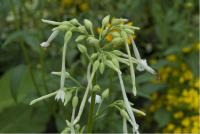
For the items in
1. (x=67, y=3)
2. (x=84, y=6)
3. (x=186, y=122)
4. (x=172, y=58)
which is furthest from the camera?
(x=67, y=3)

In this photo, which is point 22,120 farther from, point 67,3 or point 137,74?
point 67,3

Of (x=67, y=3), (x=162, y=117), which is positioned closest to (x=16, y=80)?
(x=162, y=117)

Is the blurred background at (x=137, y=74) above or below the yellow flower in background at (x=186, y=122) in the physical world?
above

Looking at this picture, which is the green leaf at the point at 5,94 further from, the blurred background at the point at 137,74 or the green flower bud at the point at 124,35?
the green flower bud at the point at 124,35

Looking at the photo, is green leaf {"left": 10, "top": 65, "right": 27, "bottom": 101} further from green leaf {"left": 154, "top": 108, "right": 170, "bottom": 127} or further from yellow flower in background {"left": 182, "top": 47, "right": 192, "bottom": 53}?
yellow flower in background {"left": 182, "top": 47, "right": 192, "bottom": 53}

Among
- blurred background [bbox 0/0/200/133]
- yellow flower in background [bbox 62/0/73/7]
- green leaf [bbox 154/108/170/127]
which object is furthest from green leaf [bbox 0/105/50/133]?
yellow flower in background [bbox 62/0/73/7]

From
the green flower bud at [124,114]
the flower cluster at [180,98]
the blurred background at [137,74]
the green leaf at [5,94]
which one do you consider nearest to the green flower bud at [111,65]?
the green flower bud at [124,114]
